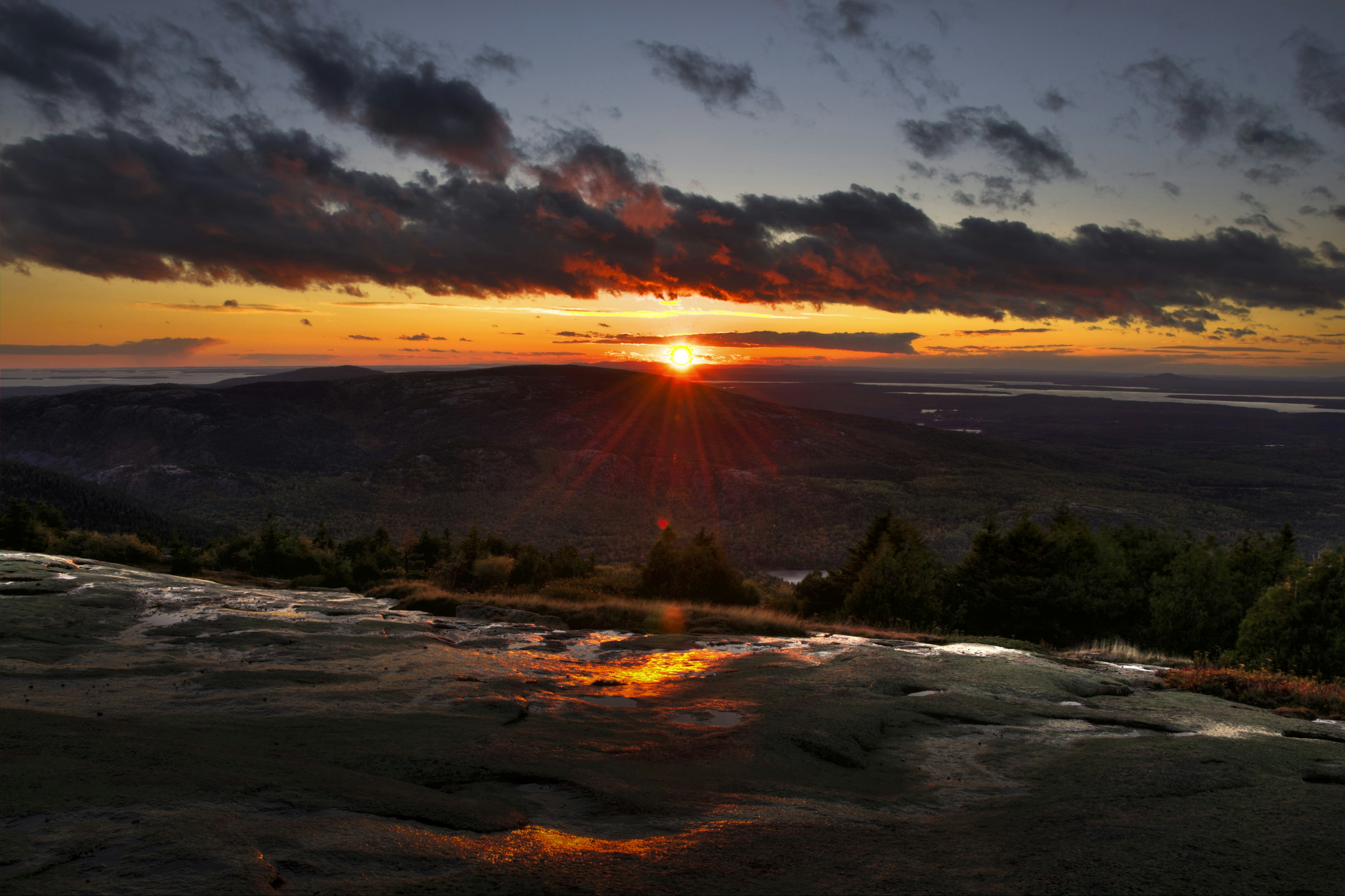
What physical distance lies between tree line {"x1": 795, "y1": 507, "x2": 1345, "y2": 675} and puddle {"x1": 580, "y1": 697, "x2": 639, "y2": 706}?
20.1 metres

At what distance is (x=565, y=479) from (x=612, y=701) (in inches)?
5563

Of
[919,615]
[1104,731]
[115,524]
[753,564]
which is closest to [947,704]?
[1104,731]

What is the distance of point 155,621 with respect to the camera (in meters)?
13.7

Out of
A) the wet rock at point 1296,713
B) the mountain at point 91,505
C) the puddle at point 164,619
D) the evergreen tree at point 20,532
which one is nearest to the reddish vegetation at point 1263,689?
the wet rock at point 1296,713

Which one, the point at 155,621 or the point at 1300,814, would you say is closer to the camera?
the point at 1300,814

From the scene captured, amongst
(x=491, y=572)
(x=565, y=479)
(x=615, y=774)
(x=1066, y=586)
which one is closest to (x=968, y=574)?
(x=1066, y=586)

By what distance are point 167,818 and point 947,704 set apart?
9608 mm

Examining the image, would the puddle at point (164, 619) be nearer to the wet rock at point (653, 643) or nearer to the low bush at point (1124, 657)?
the wet rock at point (653, 643)

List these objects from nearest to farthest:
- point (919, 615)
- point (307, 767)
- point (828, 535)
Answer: point (307, 767)
point (919, 615)
point (828, 535)

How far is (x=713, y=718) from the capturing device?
972 centimetres

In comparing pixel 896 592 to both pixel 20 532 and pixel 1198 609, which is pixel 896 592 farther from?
pixel 20 532

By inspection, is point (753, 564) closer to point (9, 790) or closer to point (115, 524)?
point (115, 524)

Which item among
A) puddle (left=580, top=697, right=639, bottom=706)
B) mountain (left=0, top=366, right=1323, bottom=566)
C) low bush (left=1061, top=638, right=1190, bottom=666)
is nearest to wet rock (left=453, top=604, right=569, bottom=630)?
puddle (left=580, top=697, right=639, bottom=706)

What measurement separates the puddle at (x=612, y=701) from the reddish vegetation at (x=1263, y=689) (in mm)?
9961
